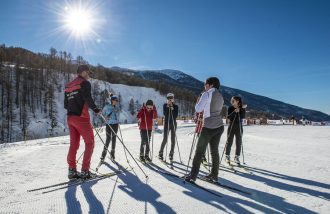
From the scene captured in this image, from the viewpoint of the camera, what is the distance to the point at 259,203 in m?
4.79

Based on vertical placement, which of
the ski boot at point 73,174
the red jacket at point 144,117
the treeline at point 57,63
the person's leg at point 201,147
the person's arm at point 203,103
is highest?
the treeline at point 57,63

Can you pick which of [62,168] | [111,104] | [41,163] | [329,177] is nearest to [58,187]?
[62,168]

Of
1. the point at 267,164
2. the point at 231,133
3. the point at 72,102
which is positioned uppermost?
the point at 72,102

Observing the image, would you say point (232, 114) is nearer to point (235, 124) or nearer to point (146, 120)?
point (235, 124)

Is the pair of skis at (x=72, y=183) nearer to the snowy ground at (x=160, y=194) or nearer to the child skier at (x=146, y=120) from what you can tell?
the snowy ground at (x=160, y=194)

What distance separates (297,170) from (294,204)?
11.7 feet

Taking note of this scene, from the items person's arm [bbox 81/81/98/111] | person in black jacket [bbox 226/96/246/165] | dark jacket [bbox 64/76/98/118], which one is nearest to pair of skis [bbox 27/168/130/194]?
dark jacket [bbox 64/76/98/118]

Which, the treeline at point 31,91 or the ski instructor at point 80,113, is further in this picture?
the treeline at point 31,91

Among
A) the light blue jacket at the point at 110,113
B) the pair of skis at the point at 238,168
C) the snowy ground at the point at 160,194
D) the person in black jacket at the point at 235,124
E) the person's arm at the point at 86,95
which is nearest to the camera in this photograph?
the snowy ground at the point at 160,194

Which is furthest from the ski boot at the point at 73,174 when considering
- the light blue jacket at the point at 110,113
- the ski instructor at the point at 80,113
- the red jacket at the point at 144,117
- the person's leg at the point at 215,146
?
the red jacket at the point at 144,117

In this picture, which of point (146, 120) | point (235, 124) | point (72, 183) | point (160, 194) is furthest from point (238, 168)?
point (72, 183)

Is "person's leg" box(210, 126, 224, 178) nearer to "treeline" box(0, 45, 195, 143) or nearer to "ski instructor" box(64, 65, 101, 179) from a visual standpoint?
"ski instructor" box(64, 65, 101, 179)

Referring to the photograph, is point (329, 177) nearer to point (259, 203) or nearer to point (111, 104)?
point (259, 203)

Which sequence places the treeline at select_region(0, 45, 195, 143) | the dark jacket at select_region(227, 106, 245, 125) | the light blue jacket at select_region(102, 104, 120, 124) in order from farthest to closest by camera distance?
1. the treeline at select_region(0, 45, 195, 143)
2. the light blue jacket at select_region(102, 104, 120, 124)
3. the dark jacket at select_region(227, 106, 245, 125)
